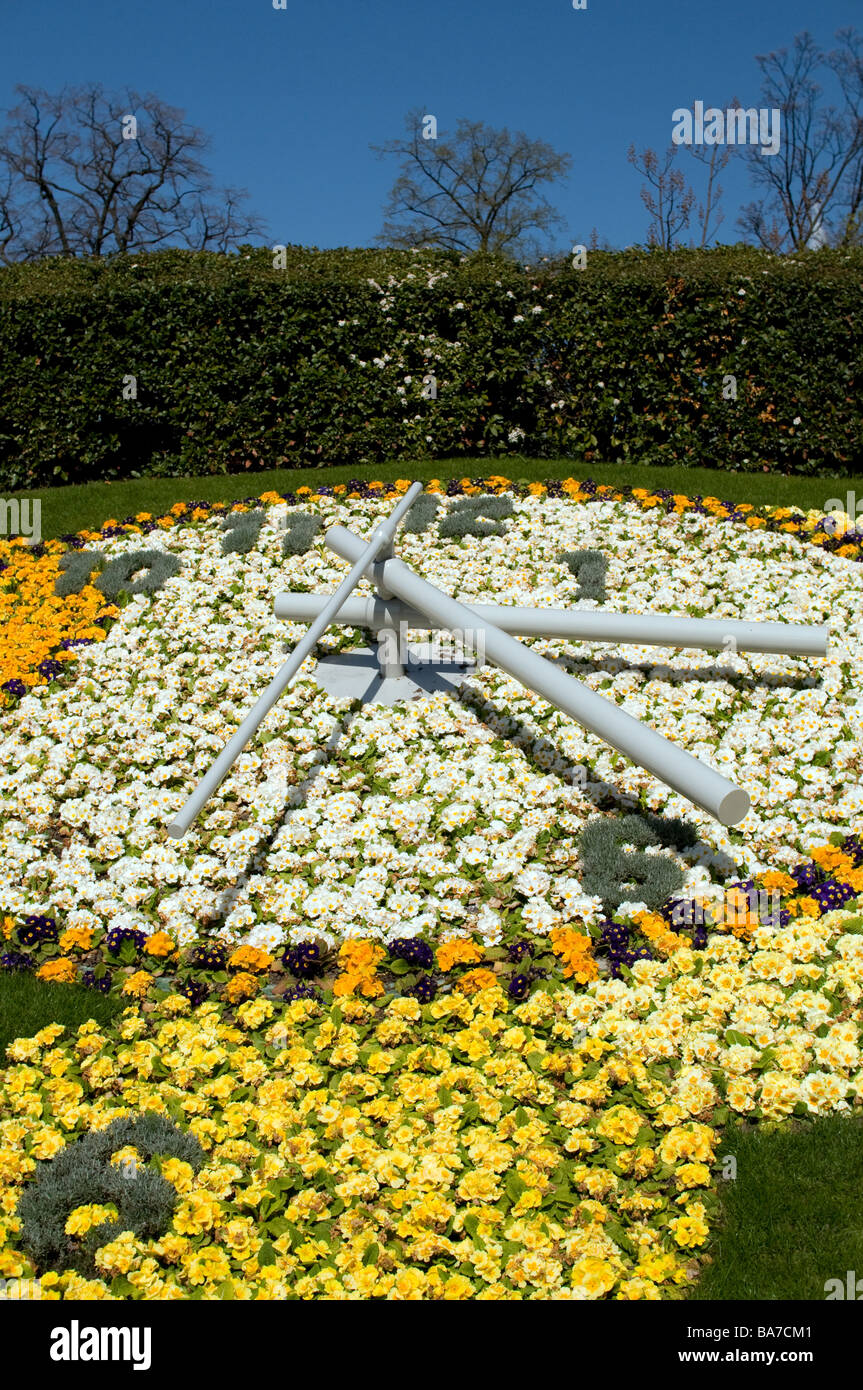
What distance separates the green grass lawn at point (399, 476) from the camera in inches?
382

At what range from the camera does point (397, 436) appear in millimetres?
11258

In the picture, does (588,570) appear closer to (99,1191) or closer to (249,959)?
(249,959)

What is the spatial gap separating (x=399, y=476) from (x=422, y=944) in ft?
21.7

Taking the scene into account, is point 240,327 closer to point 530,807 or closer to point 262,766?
point 262,766

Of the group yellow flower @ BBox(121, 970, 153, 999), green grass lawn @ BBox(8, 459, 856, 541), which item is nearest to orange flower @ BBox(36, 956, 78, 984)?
yellow flower @ BBox(121, 970, 153, 999)

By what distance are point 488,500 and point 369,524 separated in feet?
3.45

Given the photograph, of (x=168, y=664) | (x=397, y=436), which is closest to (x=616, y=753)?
(x=168, y=664)

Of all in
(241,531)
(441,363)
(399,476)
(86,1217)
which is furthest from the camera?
(441,363)

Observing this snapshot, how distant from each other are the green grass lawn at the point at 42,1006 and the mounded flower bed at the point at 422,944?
0.31 ft

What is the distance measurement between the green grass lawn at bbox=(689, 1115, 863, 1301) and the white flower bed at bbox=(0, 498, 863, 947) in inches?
54.2

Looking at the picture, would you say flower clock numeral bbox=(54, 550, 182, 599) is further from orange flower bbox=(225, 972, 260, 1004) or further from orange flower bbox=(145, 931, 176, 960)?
orange flower bbox=(225, 972, 260, 1004)

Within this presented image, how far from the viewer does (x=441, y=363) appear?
11.0 meters

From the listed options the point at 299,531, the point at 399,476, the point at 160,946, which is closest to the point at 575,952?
the point at 160,946

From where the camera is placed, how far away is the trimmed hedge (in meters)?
10.3
